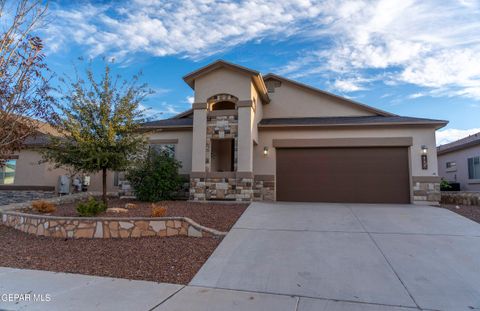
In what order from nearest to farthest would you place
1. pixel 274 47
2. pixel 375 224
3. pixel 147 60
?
pixel 375 224 < pixel 147 60 < pixel 274 47

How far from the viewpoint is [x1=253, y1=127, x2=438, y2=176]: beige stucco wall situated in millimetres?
12391

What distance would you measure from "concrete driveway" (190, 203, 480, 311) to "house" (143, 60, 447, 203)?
11.3 feet

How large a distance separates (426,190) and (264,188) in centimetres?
678

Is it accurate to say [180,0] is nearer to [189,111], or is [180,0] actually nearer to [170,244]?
[189,111]

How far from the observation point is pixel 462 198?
12664 millimetres

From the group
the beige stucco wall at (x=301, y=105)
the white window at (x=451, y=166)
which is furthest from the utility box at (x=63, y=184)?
the white window at (x=451, y=166)

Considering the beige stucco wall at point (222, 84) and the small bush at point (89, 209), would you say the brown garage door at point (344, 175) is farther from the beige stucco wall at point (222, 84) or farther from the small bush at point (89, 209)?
the small bush at point (89, 209)

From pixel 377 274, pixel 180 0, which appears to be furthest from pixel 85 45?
pixel 377 274

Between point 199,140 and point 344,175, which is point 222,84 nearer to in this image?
point 199,140

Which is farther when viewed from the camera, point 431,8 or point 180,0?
point 180,0

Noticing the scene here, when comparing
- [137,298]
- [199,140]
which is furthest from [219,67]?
[137,298]

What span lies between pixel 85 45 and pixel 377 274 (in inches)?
425

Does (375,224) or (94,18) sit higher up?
(94,18)

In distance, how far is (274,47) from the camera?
1523cm
